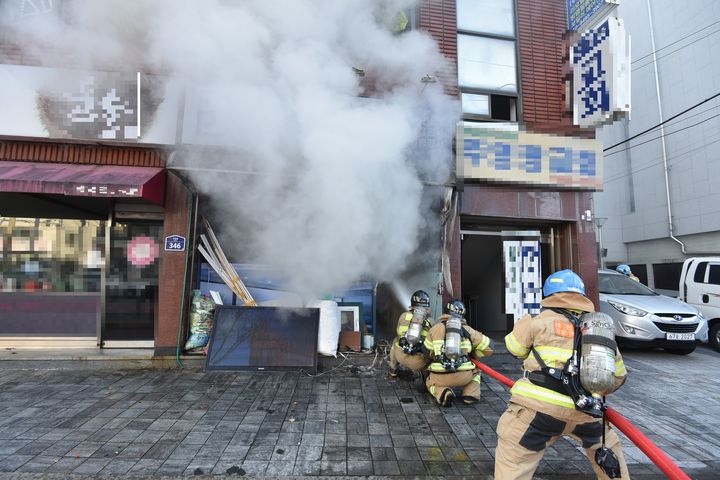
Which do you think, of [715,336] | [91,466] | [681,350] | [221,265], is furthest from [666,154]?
[91,466]

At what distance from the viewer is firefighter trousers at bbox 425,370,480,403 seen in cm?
391

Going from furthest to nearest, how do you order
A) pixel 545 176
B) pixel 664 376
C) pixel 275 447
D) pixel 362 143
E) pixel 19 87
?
1. pixel 545 176
2. pixel 664 376
3. pixel 19 87
4. pixel 362 143
5. pixel 275 447

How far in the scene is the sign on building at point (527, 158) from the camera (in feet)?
19.4

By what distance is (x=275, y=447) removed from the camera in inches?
120

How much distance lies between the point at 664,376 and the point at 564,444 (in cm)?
321

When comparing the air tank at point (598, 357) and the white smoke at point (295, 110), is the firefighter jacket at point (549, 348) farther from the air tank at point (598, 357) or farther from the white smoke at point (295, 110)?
the white smoke at point (295, 110)

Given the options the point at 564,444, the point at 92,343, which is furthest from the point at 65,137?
the point at 564,444

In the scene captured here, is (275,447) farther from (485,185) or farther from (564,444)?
(485,185)

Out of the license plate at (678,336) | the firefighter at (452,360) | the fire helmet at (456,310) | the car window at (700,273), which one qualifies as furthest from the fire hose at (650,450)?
the car window at (700,273)

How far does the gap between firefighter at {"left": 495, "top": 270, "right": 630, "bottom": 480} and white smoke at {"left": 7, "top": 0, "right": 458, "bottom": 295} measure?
2.59 metres

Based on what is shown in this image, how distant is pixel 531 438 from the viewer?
220 cm

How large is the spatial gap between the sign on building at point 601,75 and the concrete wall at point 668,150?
8176 mm

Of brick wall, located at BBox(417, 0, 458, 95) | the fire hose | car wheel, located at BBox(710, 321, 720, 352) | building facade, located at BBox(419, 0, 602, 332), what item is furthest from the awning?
car wheel, located at BBox(710, 321, 720, 352)

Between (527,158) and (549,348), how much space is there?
460cm
